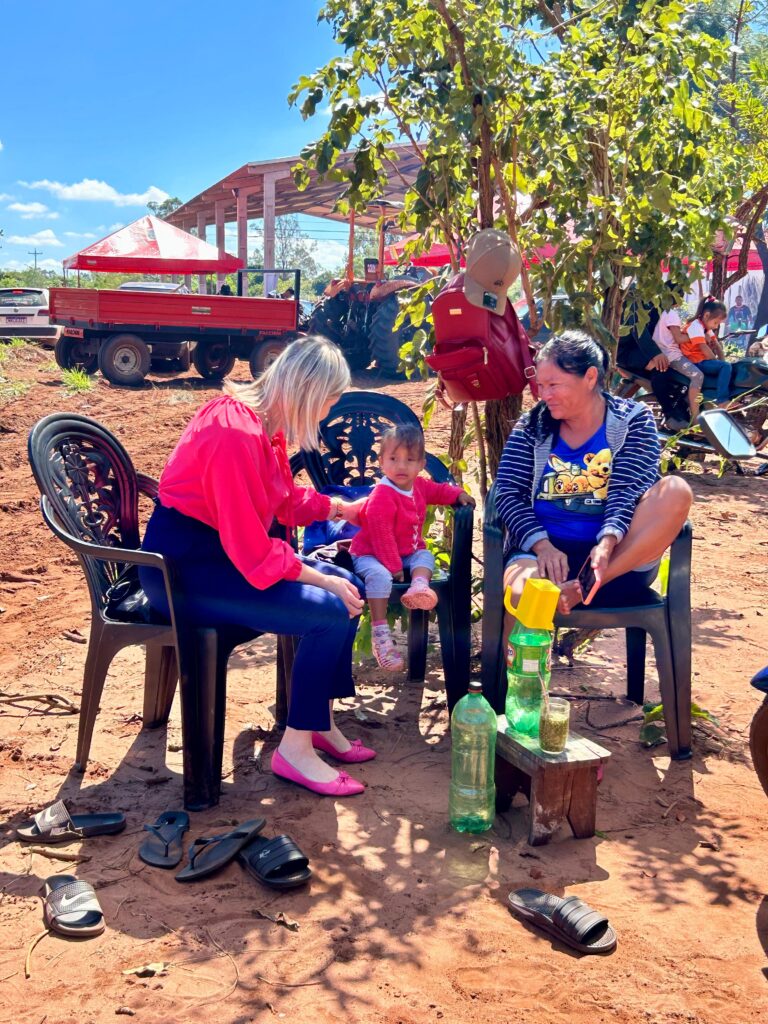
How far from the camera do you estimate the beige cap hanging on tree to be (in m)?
3.85

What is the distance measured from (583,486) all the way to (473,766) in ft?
3.52

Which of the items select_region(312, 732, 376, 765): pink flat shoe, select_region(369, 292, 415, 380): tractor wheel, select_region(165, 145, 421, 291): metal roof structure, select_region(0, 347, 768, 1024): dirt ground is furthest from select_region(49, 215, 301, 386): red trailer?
select_region(312, 732, 376, 765): pink flat shoe

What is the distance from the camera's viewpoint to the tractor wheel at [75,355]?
49.4ft

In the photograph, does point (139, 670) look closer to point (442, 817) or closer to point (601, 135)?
point (442, 817)

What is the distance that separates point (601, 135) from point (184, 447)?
227 centimetres

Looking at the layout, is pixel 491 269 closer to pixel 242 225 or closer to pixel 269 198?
pixel 269 198

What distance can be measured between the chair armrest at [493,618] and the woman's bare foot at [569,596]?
0.27m

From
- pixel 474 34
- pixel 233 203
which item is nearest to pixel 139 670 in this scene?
pixel 474 34

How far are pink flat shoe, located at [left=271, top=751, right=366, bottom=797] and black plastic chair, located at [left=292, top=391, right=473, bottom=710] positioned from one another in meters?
0.71

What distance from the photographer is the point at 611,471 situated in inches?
136

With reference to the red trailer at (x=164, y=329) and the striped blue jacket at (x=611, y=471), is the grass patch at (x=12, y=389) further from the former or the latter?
the striped blue jacket at (x=611, y=471)

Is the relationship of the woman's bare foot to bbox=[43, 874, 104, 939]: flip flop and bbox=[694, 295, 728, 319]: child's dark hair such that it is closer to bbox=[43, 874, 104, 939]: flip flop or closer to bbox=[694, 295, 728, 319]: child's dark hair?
bbox=[43, 874, 104, 939]: flip flop

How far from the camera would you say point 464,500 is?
3861 mm

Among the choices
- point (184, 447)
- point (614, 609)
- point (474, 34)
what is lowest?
point (614, 609)
